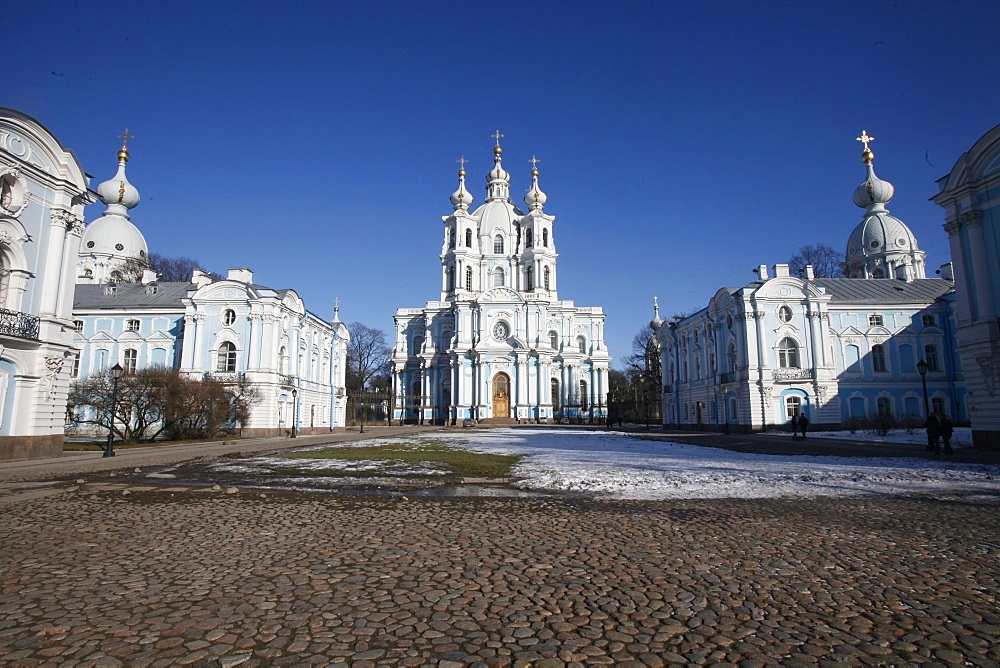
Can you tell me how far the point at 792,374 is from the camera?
131 ft

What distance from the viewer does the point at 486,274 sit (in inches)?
2901

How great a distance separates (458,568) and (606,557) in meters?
1.46

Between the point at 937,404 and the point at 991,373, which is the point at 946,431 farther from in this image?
the point at 937,404

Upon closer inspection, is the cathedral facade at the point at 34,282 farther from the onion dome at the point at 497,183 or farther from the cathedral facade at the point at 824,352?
the onion dome at the point at 497,183

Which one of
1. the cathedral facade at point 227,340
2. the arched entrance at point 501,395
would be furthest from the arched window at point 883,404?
the cathedral facade at point 227,340

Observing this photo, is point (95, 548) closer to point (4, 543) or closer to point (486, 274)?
point (4, 543)

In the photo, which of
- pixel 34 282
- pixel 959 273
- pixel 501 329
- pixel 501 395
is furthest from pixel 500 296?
pixel 34 282

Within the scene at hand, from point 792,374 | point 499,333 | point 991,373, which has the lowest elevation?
point 991,373

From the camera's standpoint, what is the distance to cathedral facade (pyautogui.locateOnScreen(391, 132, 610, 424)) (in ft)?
203

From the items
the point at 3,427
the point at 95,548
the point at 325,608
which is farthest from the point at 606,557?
the point at 3,427

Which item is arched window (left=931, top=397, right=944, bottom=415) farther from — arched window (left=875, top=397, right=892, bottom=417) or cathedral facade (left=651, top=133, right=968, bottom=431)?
arched window (left=875, top=397, right=892, bottom=417)

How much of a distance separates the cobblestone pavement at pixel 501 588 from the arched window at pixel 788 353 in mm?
34602

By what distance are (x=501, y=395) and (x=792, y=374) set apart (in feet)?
97.7

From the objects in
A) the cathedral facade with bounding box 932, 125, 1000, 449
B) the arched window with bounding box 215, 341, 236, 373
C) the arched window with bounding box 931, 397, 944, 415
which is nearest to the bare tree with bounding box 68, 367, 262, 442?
the arched window with bounding box 215, 341, 236, 373
